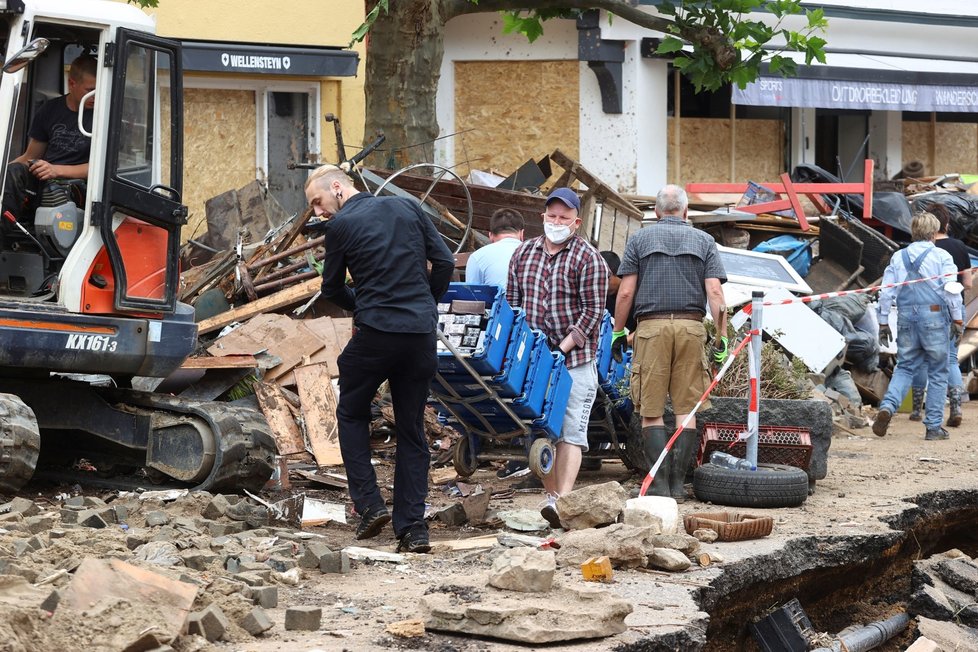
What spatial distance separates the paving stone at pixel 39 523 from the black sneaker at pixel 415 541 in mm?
1760

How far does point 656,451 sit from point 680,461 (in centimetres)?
20

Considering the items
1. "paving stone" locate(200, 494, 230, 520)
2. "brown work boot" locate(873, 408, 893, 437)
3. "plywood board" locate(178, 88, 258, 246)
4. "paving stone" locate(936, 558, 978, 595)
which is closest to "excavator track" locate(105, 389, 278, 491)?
"paving stone" locate(200, 494, 230, 520)

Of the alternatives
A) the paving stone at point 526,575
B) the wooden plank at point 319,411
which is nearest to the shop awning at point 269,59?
the wooden plank at point 319,411

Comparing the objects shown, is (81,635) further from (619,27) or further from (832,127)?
(832,127)

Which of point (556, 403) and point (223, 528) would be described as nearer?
point (223, 528)

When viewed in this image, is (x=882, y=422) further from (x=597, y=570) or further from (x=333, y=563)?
(x=333, y=563)

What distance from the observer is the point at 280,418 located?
35.9 feet

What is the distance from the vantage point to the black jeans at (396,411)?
712 centimetres

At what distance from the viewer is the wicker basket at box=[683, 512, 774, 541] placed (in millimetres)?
7508

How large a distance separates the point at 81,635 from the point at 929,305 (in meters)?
9.54

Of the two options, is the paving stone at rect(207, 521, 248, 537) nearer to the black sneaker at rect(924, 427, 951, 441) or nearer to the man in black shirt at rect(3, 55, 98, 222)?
the man in black shirt at rect(3, 55, 98, 222)

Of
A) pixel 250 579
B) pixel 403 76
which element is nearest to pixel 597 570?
pixel 250 579

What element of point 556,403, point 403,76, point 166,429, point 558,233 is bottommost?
point 166,429

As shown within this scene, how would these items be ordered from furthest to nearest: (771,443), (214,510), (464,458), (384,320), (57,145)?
1. (464,458)
2. (771,443)
3. (57,145)
4. (214,510)
5. (384,320)
